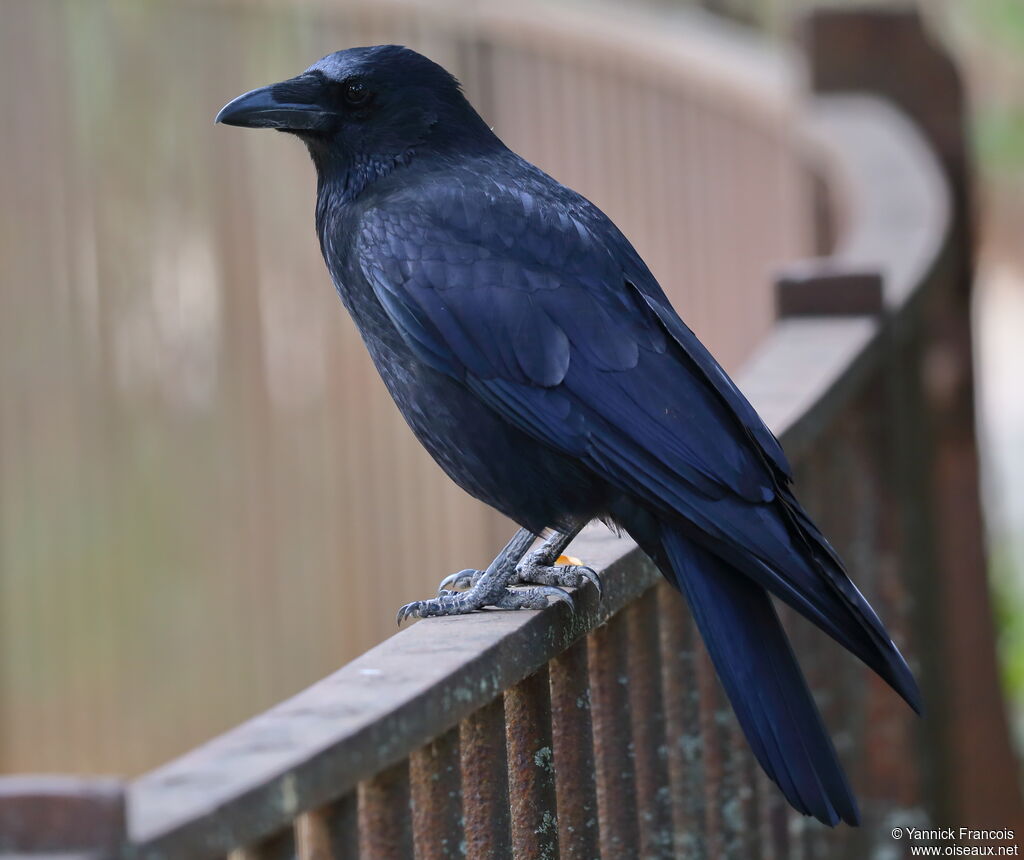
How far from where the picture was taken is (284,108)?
2.73 m

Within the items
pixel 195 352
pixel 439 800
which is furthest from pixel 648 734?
pixel 195 352

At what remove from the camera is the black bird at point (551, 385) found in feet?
6.69

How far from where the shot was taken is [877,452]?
11.5 feet

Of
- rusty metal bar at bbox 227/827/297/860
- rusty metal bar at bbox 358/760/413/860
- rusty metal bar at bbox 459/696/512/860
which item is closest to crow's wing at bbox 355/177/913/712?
rusty metal bar at bbox 459/696/512/860

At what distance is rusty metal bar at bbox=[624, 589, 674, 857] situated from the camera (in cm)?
217

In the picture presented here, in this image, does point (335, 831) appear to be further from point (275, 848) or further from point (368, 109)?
point (368, 109)

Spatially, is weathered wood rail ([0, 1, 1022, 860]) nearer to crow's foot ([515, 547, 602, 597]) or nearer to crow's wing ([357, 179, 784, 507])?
crow's foot ([515, 547, 602, 597])


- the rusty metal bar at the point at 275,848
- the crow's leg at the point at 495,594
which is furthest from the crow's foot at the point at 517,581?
the rusty metal bar at the point at 275,848

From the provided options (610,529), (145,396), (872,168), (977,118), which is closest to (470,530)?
(145,396)

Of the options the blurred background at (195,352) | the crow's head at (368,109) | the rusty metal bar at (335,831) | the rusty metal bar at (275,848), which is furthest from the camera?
the blurred background at (195,352)

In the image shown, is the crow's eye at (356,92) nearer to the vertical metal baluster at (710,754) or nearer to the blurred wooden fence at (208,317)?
the vertical metal baluster at (710,754)

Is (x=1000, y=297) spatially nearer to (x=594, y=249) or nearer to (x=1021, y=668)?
(x=1021, y=668)

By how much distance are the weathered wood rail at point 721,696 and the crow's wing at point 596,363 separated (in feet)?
0.51

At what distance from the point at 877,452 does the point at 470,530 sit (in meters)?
2.69
